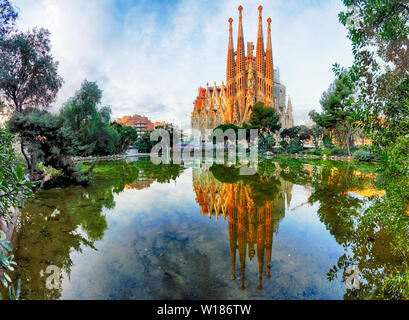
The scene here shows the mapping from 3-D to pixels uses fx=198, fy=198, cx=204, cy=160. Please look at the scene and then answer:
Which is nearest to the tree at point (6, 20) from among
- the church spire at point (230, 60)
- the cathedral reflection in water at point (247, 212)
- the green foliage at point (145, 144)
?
the cathedral reflection in water at point (247, 212)

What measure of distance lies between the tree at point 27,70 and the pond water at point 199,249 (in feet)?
43.0

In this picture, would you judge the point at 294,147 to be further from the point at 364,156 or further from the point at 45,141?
the point at 45,141

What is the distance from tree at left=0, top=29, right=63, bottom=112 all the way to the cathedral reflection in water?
16.1 m

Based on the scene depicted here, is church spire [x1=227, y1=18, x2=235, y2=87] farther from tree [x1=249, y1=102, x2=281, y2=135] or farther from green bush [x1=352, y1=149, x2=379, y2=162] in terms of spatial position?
green bush [x1=352, y1=149, x2=379, y2=162]

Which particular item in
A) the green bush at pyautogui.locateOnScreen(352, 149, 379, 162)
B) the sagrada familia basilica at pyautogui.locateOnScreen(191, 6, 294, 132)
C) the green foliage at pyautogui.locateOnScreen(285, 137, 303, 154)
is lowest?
the green bush at pyautogui.locateOnScreen(352, 149, 379, 162)

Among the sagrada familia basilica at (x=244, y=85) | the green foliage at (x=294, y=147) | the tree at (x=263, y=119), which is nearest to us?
the green foliage at (x=294, y=147)

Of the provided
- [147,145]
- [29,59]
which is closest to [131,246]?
→ [29,59]

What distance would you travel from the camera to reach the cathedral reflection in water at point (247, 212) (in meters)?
4.34

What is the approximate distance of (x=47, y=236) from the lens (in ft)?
16.8

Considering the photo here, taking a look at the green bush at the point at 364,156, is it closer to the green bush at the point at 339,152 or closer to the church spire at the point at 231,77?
the green bush at the point at 339,152

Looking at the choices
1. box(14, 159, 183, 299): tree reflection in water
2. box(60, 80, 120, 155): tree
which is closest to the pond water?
box(14, 159, 183, 299): tree reflection in water

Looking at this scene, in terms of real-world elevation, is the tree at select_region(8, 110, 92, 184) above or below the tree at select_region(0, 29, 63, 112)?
below

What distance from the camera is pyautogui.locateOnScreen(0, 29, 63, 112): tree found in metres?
14.8
